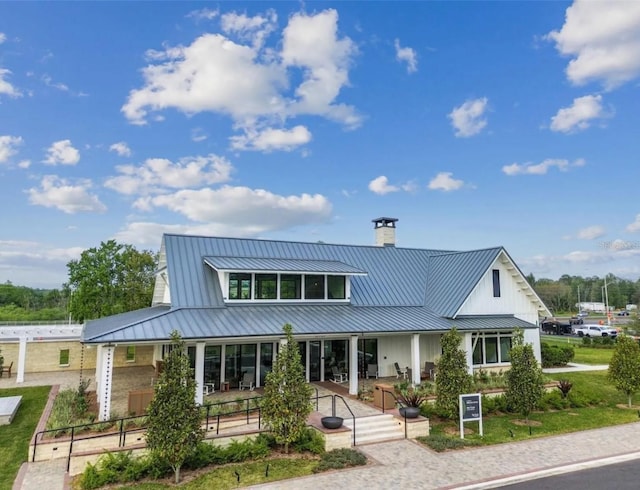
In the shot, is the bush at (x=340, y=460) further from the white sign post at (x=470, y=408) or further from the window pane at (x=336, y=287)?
the window pane at (x=336, y=287)

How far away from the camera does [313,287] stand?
21531mm

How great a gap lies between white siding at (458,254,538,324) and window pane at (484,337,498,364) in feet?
4.88

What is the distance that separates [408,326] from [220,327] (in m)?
8.89

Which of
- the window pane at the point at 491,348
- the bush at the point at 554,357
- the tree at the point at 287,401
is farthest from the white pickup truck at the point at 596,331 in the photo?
the tree at the point at 287,401

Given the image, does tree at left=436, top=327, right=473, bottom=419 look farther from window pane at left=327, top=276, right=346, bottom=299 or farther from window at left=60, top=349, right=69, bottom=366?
window at left=60, top=349, right=69, bottom=366

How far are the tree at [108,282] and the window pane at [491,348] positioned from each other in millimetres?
26959

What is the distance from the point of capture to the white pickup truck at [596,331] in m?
48.9

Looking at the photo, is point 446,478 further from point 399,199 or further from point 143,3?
point 399,199

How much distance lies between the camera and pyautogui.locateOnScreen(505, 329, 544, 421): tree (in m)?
15.9

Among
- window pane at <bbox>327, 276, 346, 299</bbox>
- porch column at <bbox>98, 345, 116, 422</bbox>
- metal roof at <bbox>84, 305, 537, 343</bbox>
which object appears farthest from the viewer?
window pane at <bbox>327, 276, 346, 299</bbox>

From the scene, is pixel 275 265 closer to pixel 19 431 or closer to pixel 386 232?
pixel 386 232

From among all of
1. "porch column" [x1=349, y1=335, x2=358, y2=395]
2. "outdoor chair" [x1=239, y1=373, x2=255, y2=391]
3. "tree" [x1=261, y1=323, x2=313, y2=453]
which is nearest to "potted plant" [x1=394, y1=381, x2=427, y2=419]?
"porch column" [x1=349, y1=335, x2=358, y2=395]

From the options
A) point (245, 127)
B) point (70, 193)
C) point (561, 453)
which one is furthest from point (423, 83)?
point (70, 193)

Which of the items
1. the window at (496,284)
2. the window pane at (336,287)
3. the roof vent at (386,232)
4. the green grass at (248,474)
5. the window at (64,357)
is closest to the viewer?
the green grass at (248,474)
